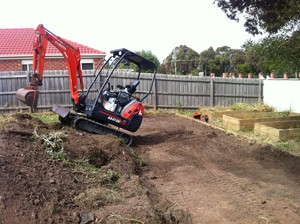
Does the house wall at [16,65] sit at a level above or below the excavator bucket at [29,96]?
above

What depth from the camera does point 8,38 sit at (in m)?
23.8

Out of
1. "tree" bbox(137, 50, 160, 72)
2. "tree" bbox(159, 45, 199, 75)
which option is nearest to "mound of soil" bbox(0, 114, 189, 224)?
"tree" bbox(137, 50, 160, 72)

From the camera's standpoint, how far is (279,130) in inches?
372

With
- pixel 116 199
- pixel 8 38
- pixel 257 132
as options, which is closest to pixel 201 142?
pixel 257 132

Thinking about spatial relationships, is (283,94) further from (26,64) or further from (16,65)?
(16,65)

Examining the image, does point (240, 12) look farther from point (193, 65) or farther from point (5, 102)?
point (193, 65)

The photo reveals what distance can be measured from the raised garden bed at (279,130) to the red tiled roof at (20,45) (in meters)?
14.0

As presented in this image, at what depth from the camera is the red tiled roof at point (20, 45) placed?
21519 mm

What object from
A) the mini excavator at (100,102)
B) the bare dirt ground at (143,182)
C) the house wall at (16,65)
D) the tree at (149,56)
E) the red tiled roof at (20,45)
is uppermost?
the tree at (149,56)

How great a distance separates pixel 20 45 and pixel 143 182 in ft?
63.7

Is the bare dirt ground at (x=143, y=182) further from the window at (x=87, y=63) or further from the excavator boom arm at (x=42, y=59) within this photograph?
the window at (x=87, y=63)

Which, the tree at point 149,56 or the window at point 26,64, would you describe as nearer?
the window at point 26,64

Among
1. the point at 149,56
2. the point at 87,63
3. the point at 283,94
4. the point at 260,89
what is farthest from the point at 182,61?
the point at 283,94

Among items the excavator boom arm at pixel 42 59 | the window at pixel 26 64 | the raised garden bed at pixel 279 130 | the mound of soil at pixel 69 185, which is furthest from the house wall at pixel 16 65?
the mound of soil at pixel 69 185
